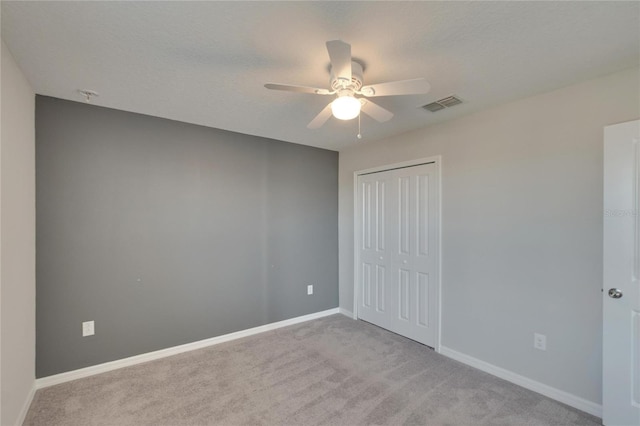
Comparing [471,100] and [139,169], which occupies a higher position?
[471,100]

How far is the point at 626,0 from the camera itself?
1366 millimetres

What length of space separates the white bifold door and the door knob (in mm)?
1333

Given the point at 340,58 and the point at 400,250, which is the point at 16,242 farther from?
the point at 400,250

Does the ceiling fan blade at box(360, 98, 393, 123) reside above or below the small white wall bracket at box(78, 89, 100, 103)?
below

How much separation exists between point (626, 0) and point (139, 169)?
3.57 meters

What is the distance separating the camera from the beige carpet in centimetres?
202

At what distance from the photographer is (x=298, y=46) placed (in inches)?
67.1

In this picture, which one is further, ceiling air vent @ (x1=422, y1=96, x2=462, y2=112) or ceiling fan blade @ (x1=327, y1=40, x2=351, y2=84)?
ceiling air vent @ (x1=422, y1=96, x2=462, y2=112)

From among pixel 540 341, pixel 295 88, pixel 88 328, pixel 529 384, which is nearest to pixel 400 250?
pixel 540 341

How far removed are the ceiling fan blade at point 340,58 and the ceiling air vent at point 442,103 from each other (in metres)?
1.21

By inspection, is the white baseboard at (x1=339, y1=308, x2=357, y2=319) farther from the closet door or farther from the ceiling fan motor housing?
the ceiling fan motor housing

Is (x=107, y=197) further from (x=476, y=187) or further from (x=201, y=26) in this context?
(x=476, y=187)

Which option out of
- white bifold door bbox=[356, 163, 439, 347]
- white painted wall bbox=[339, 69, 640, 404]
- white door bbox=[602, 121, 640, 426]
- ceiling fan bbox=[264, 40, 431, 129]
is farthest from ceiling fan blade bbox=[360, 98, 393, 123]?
white door bbox=[602, 121, 640, 426]

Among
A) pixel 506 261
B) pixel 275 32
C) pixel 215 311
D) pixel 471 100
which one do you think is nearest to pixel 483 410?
pixel 506 261
